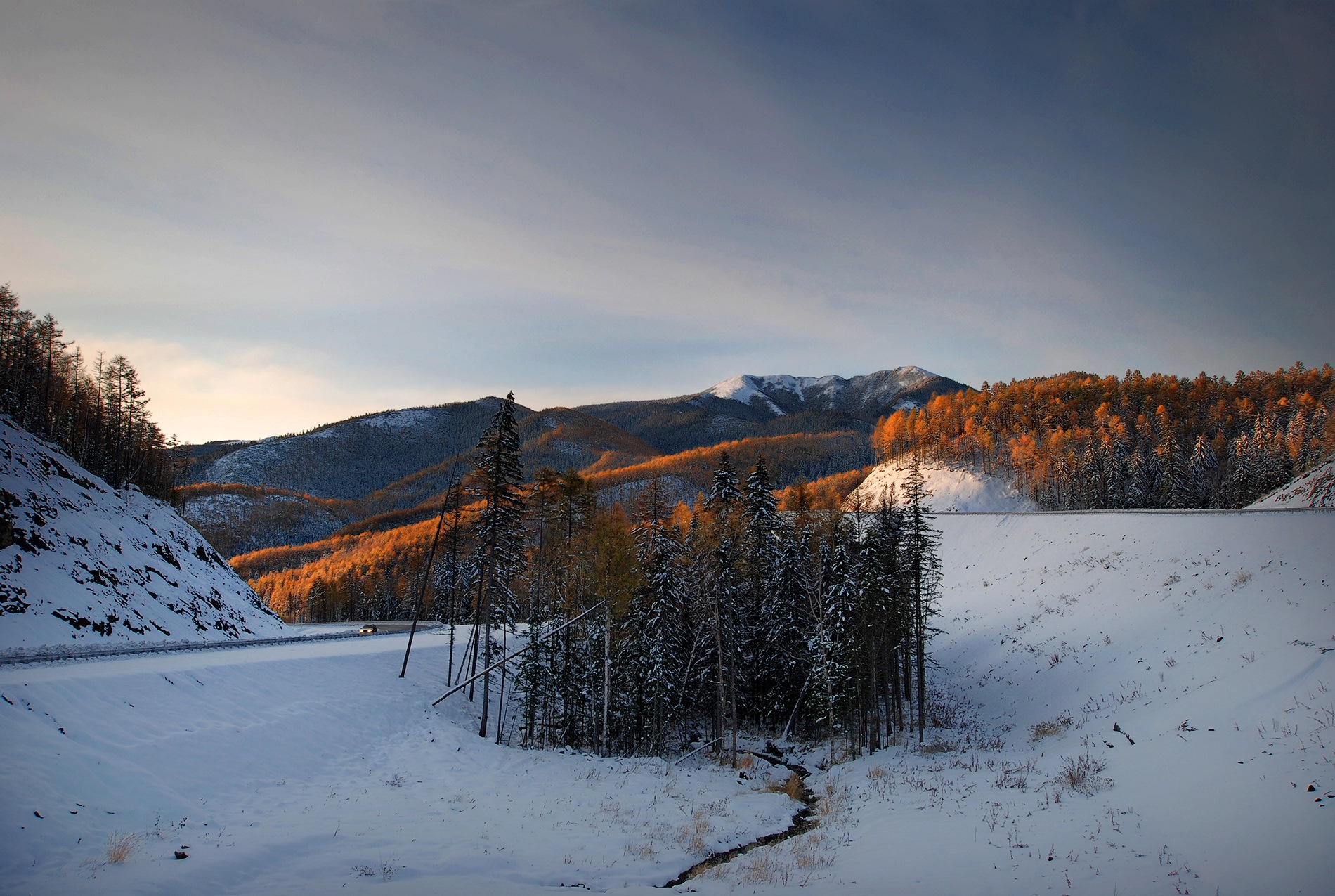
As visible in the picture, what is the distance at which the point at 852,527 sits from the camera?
35656 millimetres

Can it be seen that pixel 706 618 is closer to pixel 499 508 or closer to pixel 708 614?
pixel 708 614

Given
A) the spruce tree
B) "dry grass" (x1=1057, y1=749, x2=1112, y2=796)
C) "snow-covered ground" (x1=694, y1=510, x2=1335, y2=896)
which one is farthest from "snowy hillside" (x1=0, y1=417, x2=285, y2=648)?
"dry grass" (x1=1057, y1=749, x2=1112, y2=796)

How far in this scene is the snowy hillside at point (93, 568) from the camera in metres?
28.3

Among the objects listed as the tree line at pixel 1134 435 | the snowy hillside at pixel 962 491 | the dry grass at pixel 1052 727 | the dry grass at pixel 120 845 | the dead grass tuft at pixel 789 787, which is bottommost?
the dead grass tuft at pixel 789 787

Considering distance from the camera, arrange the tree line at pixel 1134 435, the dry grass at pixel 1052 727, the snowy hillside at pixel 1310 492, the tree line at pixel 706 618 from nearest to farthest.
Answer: the dry grass at pixel 1052 727 < the tree line at pixel 706 618 < the snowy hillside at pixel 1310 492 < the tree line at pixel 1134 435

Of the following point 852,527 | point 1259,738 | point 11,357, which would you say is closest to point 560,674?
point 852,527

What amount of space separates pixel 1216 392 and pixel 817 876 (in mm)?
145757

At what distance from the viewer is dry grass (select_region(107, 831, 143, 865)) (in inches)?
426

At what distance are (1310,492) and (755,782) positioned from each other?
44.3 meters

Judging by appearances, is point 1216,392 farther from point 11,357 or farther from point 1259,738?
point 11,357

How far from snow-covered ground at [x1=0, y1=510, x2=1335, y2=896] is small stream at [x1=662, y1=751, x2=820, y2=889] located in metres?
0.47

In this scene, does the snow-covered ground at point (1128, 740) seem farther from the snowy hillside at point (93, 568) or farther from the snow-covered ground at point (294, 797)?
the snowy hillside at point (93, 568)

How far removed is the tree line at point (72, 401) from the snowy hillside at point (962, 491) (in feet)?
295

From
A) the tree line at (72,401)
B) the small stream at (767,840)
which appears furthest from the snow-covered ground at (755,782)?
the tree line at (72,401)
